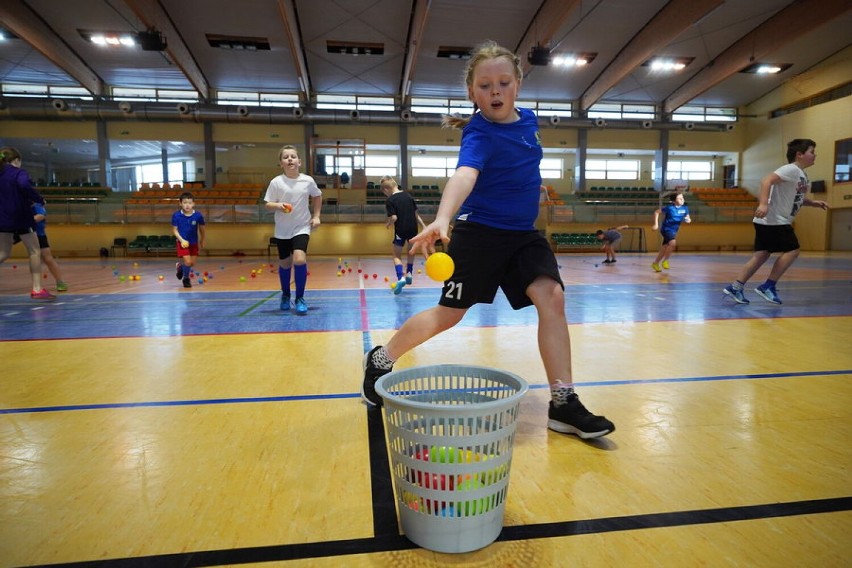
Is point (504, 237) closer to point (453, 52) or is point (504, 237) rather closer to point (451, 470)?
point (451, 470)

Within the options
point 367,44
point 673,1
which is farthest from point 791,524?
point 367,44

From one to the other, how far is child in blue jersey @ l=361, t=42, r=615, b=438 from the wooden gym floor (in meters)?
0.42

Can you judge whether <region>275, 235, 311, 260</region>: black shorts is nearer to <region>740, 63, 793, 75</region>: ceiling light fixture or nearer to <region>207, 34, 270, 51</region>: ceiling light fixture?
<region>207, 34, 270, 51</region>: ceiling light fixture

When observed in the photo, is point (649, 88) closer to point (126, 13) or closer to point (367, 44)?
point (367, 44)

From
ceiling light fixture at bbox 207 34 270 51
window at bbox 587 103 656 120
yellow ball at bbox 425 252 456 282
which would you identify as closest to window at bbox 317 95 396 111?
ceiling light fixture at bbox 207 34 270 51

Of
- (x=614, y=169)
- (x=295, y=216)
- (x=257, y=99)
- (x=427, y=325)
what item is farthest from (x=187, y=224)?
(x=614, y=169)

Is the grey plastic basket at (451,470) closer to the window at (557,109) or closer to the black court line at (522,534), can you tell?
the black court line at (522,534)

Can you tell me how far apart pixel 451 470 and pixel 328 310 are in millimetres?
4973

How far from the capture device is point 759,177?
28.0 m

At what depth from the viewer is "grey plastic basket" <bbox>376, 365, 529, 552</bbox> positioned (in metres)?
1.43

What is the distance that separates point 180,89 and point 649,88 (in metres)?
25.8

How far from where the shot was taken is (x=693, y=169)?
107 ft

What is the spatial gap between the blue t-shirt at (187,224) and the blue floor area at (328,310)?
59.9 inches

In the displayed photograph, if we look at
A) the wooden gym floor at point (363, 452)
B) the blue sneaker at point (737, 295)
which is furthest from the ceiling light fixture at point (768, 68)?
the wooden gym floor at point (363, 452)
